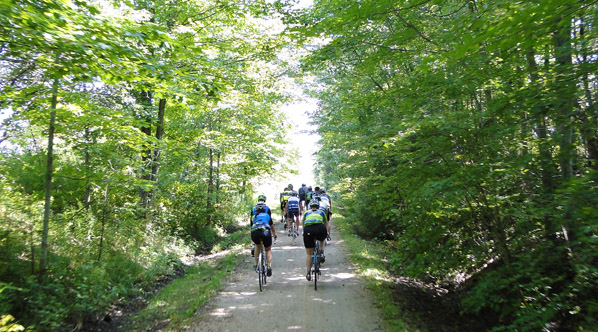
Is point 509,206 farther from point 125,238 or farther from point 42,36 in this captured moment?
point 125,238

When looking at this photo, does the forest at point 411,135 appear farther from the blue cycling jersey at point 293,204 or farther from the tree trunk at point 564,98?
the blue cycling jersey at point 293,204

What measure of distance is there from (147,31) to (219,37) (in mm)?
7007

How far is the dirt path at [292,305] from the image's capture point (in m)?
5.29

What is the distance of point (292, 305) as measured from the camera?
6137 mm

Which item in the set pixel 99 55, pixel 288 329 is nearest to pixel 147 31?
pixel 99 55

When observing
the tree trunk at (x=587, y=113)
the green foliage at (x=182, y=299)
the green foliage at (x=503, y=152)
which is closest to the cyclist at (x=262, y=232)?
the green foliage at (x=182, y=299)

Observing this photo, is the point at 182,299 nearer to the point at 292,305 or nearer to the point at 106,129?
the point at 292,305

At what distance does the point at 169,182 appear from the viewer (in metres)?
11.8

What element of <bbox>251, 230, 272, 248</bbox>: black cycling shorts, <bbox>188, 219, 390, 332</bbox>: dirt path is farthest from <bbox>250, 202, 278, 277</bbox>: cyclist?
<bbox>188, 219, 390, 332</bbox>: dirt path

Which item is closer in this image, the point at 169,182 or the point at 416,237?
the point at 416,237

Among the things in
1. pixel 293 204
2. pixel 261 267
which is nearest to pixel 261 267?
pixel 261 267

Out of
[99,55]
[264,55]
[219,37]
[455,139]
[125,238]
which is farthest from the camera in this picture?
[219,37]

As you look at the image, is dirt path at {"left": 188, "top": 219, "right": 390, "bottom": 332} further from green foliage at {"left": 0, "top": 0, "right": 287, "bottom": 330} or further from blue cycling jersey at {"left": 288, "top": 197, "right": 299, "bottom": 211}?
blue cycling jersey at {"left": 288, "top": 197, "right": 299, "bottom": 211}

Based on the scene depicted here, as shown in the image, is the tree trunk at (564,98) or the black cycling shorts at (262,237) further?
the black cycling shorts at (262,237)
